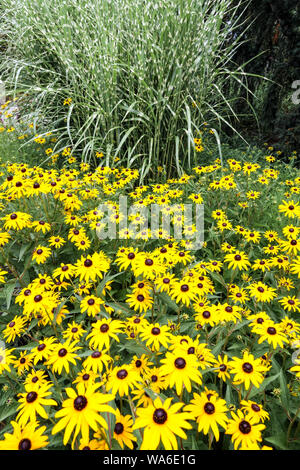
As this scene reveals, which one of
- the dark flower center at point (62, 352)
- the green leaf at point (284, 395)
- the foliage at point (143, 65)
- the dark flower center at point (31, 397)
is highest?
the foliage at point (143, 65)

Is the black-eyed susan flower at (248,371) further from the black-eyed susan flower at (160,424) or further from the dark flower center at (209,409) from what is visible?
the black-eyed susan flower at (160,424)

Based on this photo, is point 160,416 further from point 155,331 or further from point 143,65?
point 143,65

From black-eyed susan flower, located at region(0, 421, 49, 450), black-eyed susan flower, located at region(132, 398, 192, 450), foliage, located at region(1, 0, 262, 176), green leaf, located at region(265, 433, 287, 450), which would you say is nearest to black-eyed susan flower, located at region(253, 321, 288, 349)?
green leaf, located at region(265, 433, 287, 450)

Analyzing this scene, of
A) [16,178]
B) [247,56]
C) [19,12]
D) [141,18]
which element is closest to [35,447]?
[16,178]

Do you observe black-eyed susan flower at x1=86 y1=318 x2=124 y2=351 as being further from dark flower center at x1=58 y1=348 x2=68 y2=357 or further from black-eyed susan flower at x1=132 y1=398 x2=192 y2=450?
black-eyed susan flower at x1=132 y1=398 x2=192 y2=450

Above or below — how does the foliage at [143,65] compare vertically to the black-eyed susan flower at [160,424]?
above

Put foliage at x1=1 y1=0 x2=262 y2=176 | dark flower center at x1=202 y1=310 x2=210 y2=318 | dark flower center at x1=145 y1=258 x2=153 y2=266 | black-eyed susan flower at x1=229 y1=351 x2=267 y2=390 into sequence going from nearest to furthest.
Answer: black-eyed susan flower at x1=229 y1=351 x2=267 y2=390
dark flower center at x1=202 y1=310 x2=210 y2=318
dark flower center at x1=145 y1=258 x2=153 y2=266
foliage at x1=1 y1=0 x2=262 y2=176

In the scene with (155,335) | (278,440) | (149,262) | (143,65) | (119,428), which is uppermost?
(143,65)

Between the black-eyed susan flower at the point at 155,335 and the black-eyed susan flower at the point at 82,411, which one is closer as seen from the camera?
the black-eyed susan flower at the point at 82,411

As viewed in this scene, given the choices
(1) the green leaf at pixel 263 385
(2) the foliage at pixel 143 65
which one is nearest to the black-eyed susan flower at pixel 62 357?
(1) the green leaf at pixel 263 385

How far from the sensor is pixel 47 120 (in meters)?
3.86

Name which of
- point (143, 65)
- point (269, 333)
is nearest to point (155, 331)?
point (269, 333)

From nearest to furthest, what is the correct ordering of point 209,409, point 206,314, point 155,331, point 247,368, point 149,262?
point 209,409 < point 247,368 < point 155,331 < point 206,314 < point 149,262
